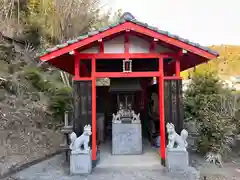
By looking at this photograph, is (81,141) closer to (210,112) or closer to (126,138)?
(126,138)

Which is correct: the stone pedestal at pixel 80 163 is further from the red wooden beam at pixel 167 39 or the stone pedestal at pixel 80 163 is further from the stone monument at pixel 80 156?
the red wooden beam at pixel 167 39

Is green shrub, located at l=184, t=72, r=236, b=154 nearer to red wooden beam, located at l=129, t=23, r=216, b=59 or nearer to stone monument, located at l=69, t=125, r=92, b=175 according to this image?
red wooden beam, located at l=129, t=23, r=216, b=59

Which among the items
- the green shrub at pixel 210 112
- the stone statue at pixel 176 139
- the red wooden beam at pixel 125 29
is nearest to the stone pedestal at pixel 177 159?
the stone statue at pixel 176 139

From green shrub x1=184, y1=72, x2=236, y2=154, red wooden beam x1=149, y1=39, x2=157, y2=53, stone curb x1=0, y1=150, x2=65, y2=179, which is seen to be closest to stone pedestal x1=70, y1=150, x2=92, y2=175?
stone curb x1=0, y1=150, x2=65, y2=179

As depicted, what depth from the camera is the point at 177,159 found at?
4414mm

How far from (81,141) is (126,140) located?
1.54 m

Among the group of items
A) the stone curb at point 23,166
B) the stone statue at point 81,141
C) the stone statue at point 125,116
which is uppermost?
the stone statue at point 125,116

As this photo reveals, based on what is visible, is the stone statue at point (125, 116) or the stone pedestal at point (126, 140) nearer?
the stone pedestal at point (126, 140)

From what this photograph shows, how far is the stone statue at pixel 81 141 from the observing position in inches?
171

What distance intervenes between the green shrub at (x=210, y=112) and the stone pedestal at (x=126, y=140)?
5.95ft

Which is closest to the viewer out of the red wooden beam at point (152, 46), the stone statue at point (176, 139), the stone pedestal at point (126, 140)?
the stone statue at point (176, 139)

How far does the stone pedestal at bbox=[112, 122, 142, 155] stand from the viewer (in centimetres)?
548

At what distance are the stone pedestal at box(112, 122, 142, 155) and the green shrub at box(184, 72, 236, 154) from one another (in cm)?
181

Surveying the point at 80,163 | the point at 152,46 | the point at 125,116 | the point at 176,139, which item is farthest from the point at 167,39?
the point at 80,163
